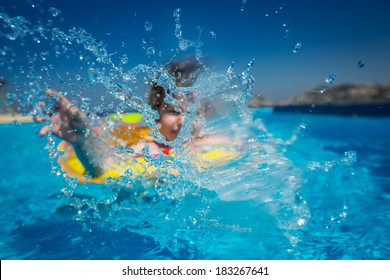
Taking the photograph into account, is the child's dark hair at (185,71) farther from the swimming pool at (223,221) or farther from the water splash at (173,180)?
the swimming pool at (223,221)

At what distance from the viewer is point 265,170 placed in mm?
2422

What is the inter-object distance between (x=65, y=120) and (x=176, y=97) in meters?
0.94

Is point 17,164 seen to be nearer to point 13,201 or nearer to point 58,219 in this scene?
point 13,201

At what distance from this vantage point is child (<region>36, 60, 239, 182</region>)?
232 centimetres

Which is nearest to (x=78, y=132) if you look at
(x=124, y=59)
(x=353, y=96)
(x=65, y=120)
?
(x=65, y=120)

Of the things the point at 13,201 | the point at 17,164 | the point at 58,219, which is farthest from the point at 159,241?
the point at 17,164

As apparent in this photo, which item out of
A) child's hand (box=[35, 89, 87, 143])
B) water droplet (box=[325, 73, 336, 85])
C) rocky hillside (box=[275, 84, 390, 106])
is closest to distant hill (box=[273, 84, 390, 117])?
rocky hillside (box=[275, 84, 390, 106])

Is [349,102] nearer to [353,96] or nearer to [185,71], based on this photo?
[353,96]

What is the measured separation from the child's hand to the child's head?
2.26 ft

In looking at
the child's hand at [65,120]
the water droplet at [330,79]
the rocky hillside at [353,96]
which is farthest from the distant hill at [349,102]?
the child's hand at [65,120]

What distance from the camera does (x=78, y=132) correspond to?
96.4 inches

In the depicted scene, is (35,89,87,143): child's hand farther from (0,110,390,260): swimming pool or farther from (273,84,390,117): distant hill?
(273,84,390,117): distant hill

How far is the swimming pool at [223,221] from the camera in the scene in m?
1.89

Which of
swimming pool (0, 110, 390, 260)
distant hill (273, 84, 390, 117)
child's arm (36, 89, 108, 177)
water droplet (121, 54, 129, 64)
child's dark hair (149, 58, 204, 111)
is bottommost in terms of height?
swimming pool (0, 110, 390, 260)
